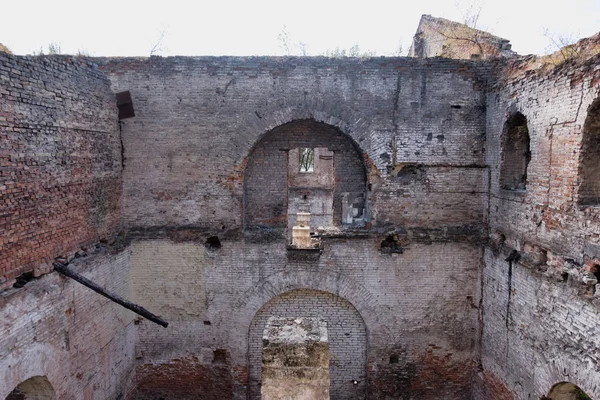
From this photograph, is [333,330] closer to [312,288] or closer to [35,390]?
[312,288]

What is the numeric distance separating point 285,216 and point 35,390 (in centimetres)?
465

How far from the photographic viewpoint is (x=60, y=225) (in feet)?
19.4

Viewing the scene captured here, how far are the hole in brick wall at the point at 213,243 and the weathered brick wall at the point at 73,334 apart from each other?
1.46 meters

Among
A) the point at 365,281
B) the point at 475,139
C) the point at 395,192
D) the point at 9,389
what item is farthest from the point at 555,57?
the point at 9,389

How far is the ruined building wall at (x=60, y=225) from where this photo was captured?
4988 mm

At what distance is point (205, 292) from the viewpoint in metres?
7.90

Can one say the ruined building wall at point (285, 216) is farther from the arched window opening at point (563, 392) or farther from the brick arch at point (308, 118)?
the arched window opening at point (563, 392)

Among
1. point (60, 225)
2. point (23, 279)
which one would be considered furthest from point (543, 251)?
point (23, 279)

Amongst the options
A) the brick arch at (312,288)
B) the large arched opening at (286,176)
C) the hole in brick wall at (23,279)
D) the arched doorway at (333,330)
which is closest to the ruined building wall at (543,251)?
the brick arch at (312,288)

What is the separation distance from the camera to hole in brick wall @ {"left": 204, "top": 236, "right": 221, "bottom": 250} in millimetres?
7816

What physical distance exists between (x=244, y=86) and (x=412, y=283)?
183 inches

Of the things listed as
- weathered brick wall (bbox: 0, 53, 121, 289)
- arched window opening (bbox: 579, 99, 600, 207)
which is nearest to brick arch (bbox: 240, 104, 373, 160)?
weathered brick wall (bbox: 0, 53, 121, 289)

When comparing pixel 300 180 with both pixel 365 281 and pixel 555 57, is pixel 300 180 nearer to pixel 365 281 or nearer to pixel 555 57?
pixel 365 281

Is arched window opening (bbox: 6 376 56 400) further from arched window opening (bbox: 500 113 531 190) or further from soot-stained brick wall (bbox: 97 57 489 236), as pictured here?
arched window opening (bbox: 500 113 531 190)
